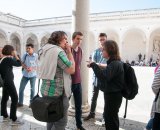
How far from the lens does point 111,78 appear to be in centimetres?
315

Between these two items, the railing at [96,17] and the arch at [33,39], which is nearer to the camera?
the railing at [96,17]

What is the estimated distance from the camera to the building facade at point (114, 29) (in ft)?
100

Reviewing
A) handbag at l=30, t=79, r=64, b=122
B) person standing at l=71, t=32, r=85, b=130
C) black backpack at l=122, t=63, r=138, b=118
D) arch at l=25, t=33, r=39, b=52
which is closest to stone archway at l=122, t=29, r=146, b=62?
arch at l=25, t=33, r=39, b=52

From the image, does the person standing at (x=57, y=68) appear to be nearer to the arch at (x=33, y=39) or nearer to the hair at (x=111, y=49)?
the hair at (x=111, y=49)

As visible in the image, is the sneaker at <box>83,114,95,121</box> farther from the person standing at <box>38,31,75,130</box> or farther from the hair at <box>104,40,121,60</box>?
the hair at <box>104,40,121,60</box>

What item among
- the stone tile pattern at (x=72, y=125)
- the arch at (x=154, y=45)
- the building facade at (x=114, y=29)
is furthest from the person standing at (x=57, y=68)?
the arch at (x=154, y=45)

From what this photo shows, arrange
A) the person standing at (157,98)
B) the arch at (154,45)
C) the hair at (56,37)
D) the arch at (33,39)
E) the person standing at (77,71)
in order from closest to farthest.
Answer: the hair at (56,37) → the person standing at (157,98) → the person standing at (77,71) → the arch at (154,45) → the arch at (33,39)

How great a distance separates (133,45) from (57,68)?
3384 centimetres

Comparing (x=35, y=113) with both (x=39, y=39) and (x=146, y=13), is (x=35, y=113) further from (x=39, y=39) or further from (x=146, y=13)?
(x=39, y=39)

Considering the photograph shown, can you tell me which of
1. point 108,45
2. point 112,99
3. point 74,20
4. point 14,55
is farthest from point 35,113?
point 74,20

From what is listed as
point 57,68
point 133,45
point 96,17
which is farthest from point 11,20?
point 57,68

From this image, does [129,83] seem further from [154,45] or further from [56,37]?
[154,45]

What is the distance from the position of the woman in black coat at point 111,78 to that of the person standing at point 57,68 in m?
0.43

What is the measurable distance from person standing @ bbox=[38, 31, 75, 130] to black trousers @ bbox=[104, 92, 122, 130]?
603 mm
